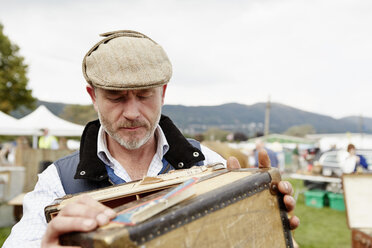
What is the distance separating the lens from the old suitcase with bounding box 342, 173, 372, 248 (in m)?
3.79

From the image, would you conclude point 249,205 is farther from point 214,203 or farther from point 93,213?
point 93,213

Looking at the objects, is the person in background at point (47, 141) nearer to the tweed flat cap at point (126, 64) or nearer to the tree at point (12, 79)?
the tweed flat cap at point (126, 64)

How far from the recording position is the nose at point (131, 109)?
1.53 m

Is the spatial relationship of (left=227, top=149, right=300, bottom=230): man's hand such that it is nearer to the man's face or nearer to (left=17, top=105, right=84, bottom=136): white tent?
the man's face

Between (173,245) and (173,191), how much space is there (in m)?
0.15

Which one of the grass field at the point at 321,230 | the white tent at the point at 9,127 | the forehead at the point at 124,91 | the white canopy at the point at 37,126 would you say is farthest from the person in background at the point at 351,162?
the white tent at the point at 9,127

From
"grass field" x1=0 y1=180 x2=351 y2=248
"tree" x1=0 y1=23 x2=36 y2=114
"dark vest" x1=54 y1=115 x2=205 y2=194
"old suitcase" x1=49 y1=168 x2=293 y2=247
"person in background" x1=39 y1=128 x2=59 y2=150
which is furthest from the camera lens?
"tree" x1=0 y1=23 x2=36 y2=114

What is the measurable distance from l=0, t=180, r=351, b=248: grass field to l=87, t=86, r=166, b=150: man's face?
5.26 m

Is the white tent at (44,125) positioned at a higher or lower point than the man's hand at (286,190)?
lower

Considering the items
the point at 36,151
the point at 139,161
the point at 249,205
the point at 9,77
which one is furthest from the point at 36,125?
the point at 9,77

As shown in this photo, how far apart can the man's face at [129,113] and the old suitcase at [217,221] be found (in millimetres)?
463

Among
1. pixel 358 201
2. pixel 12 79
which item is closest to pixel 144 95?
pixel 358 201

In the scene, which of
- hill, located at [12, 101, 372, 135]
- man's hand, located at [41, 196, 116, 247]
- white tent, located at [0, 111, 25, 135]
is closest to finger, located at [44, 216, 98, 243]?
man's hand, located at [41, 196, 116, 247]

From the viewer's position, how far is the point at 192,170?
144 cm
